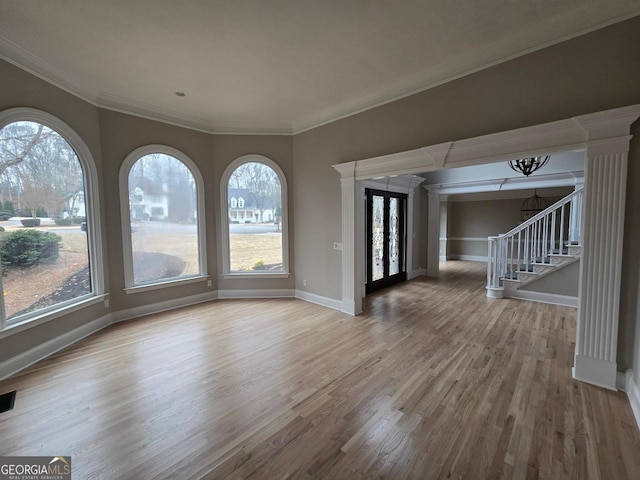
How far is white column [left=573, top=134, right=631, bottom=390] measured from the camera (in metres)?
2.27

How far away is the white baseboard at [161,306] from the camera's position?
4074 mm

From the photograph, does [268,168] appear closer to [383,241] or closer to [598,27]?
[383,241]

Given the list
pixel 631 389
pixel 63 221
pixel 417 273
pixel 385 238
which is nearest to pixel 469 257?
pixel 417 273

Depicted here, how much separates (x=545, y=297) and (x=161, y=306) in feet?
21.7

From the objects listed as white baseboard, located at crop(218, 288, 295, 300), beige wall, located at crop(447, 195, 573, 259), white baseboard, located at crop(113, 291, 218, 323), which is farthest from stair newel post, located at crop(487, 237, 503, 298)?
beige wall, located at crop(447, 195, 573, 259)

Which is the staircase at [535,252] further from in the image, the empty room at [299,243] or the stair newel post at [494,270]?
the empty room at [299,243]

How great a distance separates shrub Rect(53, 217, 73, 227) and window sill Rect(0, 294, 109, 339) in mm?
985

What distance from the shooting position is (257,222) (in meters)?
5.07

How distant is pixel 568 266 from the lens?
466cm

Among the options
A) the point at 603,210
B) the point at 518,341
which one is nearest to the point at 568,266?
the point at 518,341

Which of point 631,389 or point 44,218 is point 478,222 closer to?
point 631,389

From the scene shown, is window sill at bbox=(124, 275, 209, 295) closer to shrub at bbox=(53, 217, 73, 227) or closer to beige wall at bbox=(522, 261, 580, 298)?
shrub at bbox=(53, 217, 73, 227)

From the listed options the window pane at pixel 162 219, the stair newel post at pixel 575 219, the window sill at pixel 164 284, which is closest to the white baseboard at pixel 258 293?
the window sill at pixel 164 284

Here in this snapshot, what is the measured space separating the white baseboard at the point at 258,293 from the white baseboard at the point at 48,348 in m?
1.76
